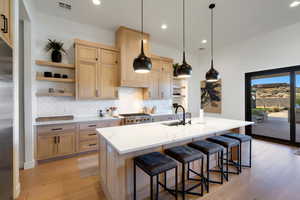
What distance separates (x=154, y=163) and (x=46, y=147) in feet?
8.24

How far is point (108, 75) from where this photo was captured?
11.7ft

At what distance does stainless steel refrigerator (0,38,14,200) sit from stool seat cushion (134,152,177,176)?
1.22 m

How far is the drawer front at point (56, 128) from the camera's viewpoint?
2.62 meters

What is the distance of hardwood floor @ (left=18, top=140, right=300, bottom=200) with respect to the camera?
5.98ft

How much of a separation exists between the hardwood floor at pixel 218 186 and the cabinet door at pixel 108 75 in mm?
1763

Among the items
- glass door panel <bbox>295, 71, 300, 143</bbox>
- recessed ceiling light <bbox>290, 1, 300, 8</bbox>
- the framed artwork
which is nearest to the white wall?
the framed artwork

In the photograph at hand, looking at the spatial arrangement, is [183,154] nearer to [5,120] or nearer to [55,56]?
[5,120]

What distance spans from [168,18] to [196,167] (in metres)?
3.44

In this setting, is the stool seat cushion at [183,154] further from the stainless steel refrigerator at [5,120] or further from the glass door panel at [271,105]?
the glass door panel at [271,105]

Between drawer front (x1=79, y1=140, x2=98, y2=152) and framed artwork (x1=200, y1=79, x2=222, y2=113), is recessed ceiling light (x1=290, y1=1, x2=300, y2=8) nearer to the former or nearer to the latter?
framed artwork (x1=200, y1=79, x2=222, y2=113)

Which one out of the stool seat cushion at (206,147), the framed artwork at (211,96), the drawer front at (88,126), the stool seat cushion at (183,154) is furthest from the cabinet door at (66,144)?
the framed artwork at (211,96)

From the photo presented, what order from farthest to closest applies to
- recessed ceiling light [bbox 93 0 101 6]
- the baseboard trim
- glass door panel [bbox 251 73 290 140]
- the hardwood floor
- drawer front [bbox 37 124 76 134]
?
glass door panel [bbox 251 73 290 140], recessed ceiling light [bbox 93 0 101 6], drawer front [bbox 37 124 76 134], the baseboard trim, the hardwood floor

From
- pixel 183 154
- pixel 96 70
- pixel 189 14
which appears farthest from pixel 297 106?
pixel 96 70

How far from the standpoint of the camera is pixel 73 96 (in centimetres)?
339
